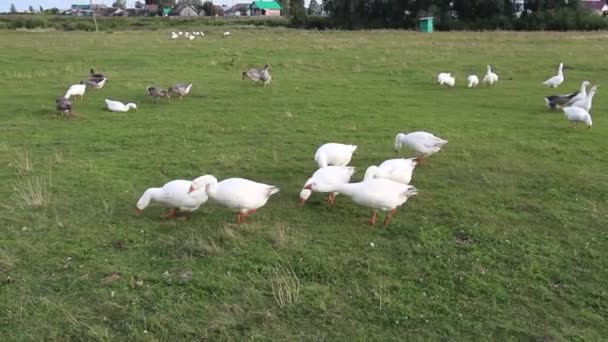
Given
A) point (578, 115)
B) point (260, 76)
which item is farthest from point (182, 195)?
point (260, 76)

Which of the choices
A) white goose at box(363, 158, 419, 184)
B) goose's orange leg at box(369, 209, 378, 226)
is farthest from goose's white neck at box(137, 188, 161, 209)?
white goose at box(363, 158, 419, 184)

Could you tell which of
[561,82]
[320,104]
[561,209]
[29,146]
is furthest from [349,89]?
[561,209]

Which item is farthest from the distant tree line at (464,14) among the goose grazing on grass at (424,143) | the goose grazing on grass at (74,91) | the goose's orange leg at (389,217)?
the goose's orange leg at (389,217)

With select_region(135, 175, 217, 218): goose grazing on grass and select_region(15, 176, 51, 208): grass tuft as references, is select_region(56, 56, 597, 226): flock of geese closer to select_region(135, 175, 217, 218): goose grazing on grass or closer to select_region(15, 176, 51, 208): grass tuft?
select_region(135, 175, 217, 218): goose grazing on grass

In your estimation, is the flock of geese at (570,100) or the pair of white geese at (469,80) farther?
the pair of white geese at (469,80)

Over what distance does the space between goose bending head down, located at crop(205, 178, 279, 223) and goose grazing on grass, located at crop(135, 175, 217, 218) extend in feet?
0.35

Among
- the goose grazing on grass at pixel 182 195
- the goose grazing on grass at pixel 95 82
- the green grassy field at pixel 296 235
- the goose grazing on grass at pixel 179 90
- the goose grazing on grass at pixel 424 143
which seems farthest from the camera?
the goose grazing on grass at pixel 95 82

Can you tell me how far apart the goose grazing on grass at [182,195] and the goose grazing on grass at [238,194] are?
72 mm

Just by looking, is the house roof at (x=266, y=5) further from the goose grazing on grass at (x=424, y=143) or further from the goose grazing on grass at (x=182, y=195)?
the goose grazing on grass at (x=182, y=195)

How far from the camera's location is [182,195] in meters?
7.18

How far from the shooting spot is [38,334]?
515cm

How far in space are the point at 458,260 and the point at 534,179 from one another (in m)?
3.58

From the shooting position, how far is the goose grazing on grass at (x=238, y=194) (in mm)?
7012

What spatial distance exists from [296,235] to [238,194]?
0.86m
